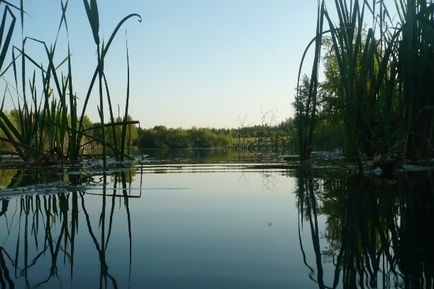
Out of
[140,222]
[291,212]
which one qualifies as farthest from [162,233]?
[291,212]

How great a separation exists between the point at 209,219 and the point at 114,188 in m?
0.86

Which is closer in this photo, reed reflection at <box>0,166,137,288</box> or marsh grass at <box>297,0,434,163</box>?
reed reflection at <box>0,166,137,288</box>

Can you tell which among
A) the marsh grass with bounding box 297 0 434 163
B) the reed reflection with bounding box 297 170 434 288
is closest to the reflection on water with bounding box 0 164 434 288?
the reed reflection with bounding box 297 170 434 288

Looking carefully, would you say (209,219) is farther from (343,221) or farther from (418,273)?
(418,273)

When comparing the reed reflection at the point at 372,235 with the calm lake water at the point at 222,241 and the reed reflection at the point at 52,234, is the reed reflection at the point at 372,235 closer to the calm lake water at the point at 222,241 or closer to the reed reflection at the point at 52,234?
the calm lake water at the point at 222,241

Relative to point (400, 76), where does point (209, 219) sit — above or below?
below

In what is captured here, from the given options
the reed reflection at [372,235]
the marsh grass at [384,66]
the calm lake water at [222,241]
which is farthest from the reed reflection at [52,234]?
the marsh grass at [384,66]

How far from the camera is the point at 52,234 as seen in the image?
3.11 ft

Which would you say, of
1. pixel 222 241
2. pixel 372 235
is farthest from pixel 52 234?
pixel 372 235

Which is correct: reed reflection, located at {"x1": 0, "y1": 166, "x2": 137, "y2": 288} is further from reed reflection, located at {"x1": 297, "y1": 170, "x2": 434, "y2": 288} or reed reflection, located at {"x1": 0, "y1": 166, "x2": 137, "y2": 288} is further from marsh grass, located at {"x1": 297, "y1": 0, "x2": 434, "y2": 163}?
marsh grass, located at {"x1": 297, "y1": 0, "x2": 434, "y2": 163}

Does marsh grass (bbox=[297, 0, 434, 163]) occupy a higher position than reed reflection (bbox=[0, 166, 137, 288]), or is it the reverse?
marsh grass (bbox=[297, 0, 434, 163])

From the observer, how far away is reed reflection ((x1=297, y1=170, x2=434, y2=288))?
614mm

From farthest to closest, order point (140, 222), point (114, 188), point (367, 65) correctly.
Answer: point (367, 65), point (114, 188), point (140, 222)

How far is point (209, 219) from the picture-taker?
1.10 meters
